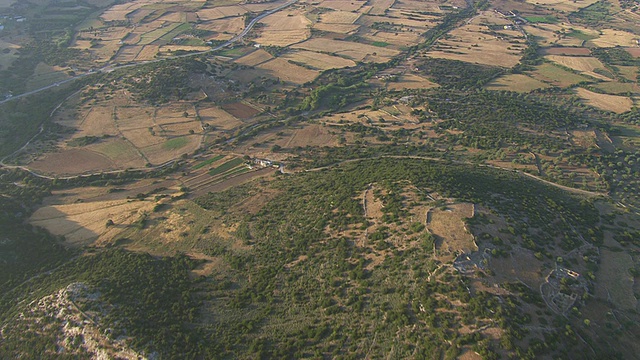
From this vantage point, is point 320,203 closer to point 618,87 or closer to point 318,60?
point 318,60

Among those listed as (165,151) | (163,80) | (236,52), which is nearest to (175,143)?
(165,151)

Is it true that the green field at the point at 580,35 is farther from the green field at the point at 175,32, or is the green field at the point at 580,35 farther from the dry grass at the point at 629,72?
the green field at the point at 175,32

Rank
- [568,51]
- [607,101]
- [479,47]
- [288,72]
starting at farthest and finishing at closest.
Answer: [479,47]
[568,51]
[288,72]
[607,101]

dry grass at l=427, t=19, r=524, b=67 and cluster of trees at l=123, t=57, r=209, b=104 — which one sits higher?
dry grass at l=427, t=19, r=524, b=67

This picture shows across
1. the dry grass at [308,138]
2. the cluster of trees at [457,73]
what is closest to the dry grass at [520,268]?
the dry grass at [308,138]

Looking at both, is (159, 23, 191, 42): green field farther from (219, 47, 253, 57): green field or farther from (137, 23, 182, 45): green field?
(219, 47, 253, 57): green field

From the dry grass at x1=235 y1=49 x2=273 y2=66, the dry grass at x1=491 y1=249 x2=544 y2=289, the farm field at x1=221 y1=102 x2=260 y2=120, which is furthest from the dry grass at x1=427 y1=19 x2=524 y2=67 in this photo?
the dry grass at x1=491 y1=249 x2=544 y2=289

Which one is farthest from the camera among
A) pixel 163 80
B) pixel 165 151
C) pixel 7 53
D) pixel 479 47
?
pixel 479 47
